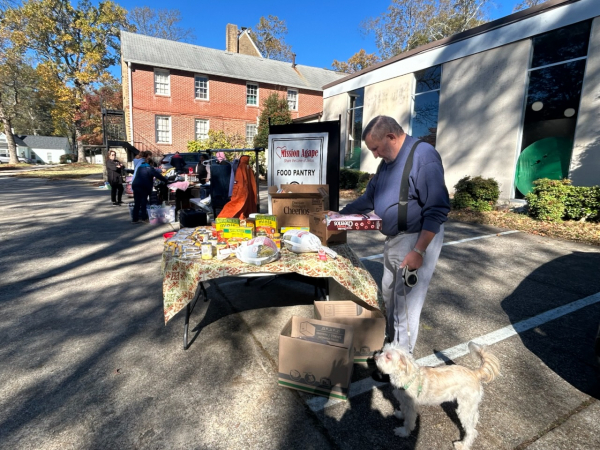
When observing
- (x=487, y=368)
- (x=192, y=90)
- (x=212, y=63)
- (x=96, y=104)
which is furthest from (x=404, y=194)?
(x=96, y=104)

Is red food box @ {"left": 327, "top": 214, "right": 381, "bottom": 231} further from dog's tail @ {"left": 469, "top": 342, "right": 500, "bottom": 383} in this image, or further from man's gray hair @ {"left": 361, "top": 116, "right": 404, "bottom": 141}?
dog's tail @ {"left": 469, "top": 342, "right": 500, "bottom": 383}

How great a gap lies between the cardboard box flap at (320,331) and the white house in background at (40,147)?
254 ft

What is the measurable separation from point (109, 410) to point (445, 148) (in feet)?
39.5

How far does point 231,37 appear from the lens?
31.1m

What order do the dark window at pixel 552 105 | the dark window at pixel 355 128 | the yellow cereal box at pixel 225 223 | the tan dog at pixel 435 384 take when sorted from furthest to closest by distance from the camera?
the dark window at pixel 355 128
the dark window at pixel 552 105
the yellow cereal box at pixel 225 223
the tan dog at pixel 435 384

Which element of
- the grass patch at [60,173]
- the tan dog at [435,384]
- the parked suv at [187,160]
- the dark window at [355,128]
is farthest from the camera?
the grass patch at [60,173]

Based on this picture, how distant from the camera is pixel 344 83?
1655cm

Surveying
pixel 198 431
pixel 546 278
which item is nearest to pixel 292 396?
pixel 198 431

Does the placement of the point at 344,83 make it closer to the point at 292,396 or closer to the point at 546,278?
the point at 546,278

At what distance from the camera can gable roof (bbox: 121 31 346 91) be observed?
22.1m

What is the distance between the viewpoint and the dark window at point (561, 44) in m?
8.13

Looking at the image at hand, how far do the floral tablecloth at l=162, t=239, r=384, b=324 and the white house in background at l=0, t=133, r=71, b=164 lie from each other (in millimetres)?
76782

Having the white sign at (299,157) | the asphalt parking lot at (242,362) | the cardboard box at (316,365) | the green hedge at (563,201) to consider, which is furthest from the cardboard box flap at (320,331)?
the green hedge at (563,201)

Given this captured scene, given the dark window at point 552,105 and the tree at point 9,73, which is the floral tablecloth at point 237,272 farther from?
the tree at point 9,73
